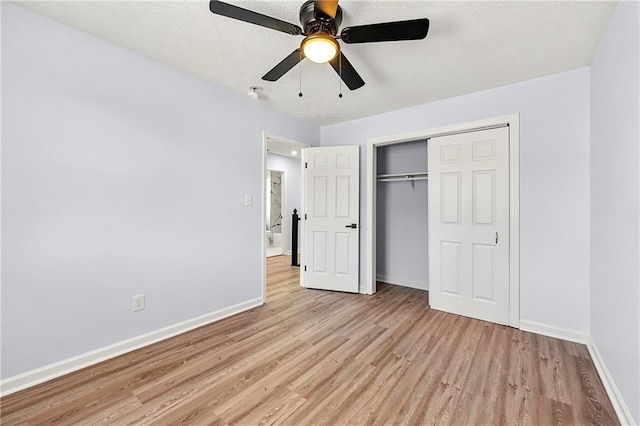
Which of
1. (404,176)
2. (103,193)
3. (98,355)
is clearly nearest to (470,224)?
(404,176)

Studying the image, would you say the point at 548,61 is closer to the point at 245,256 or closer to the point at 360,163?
the point at 360,163

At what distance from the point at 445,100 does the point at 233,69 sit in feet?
7.74

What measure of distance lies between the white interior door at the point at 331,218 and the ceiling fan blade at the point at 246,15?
234cm

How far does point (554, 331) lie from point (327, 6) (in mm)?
3271

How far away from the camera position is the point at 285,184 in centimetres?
701

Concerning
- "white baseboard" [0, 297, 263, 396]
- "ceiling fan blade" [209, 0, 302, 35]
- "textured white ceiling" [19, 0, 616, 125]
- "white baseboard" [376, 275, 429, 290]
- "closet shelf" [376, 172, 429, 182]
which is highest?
"textured white ceiling" [19, 0, 616, 125]

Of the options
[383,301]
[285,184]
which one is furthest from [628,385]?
[285,184]

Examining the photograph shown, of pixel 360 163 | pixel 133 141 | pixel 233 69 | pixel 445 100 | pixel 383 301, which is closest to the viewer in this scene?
pixel 133 141

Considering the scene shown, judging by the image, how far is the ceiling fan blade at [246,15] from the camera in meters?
1.47

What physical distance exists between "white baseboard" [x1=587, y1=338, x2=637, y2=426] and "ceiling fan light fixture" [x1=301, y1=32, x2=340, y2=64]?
8.53ft

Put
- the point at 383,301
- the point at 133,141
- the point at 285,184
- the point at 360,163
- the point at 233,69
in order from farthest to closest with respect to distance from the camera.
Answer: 1. the point at 285,184
2. the point at 360,163
3. the point at 383,301
4. the point at 233,69
5. the point at 133,141

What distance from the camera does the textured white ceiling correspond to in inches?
70.6

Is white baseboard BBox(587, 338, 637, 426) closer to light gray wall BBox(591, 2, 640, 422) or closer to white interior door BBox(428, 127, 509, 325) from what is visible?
light gray wall BBox(591, 2, 640, 422)

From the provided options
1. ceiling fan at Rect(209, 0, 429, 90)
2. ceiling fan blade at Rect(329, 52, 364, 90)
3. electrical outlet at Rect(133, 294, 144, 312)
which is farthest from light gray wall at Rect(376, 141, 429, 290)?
electrical outlet at Rect(133, 294, 144, 312)
